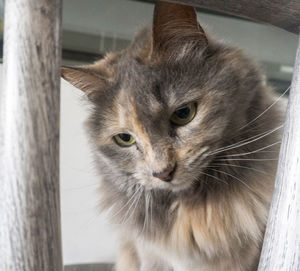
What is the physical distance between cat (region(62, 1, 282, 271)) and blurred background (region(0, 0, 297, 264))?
22cm

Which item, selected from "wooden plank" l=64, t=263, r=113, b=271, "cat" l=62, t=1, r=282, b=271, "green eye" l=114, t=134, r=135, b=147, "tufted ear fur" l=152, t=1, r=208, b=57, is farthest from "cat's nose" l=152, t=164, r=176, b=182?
"wooden plank" l=64, t=263, r=113, b=271

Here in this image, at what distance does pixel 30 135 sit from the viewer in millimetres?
514

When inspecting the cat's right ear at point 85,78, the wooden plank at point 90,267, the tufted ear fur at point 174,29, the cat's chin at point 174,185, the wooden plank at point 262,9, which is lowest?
the wooden plank at point 90,267

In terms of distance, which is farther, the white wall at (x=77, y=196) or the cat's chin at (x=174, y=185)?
the white wall at (x=77, y=196)

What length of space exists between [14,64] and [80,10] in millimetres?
649

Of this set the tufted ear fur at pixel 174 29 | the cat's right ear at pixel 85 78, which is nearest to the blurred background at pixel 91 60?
the cat's right ear at pixel 85 78

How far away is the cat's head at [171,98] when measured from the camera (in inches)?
29.8

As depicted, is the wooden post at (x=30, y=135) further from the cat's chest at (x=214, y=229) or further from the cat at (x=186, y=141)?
the cat's chest at (x=214, y=229)

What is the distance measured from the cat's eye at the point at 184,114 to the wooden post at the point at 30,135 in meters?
0.31

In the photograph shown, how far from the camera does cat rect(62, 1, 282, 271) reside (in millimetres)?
771

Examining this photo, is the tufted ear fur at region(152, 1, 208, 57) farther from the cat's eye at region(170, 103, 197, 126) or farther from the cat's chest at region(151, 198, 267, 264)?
the cat's chest at region(151, 198, 267, 264)

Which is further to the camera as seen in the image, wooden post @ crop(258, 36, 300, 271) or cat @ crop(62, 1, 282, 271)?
cat @ crop(62, 1, 282, 271)

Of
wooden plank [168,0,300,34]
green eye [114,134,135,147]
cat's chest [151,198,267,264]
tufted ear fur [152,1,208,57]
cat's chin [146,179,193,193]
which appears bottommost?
cat's chest [151,198,267,264]

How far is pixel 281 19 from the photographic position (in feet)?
1.82
